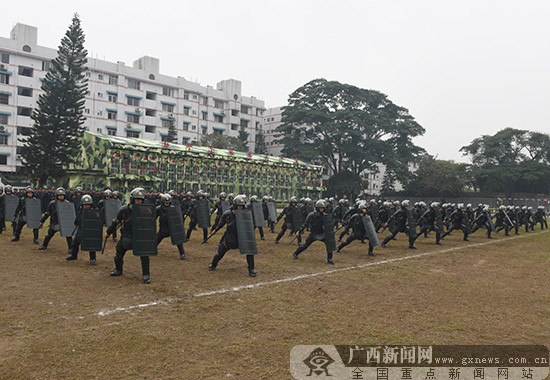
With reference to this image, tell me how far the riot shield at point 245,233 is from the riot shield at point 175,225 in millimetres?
2006

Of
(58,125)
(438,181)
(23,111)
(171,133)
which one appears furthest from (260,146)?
(58,125)

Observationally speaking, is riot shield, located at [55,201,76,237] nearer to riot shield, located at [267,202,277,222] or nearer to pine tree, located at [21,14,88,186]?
riot shield, located at [267,202,277,222]

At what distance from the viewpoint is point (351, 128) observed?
165ft

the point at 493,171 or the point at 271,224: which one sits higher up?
the point at 493,171

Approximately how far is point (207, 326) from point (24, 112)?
5313cm

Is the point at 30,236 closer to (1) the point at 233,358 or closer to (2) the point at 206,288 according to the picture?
(2) the point at 206,288

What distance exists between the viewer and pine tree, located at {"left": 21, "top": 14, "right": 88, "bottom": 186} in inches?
1282

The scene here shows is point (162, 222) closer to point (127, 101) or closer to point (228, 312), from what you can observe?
point (228, 312)

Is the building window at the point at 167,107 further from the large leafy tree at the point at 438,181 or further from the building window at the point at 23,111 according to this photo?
the large leafy tree at the point at 438,181

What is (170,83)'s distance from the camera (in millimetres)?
60594

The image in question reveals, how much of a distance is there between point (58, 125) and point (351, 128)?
34.3m

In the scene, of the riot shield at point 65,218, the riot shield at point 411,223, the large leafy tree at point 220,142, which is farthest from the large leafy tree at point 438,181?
the riot shield at point 65,218

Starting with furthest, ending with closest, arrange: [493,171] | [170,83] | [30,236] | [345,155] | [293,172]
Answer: [170,83], [345,155], [493,171], [293,172], [30,236]

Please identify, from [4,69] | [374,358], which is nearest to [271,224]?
[374,358]
